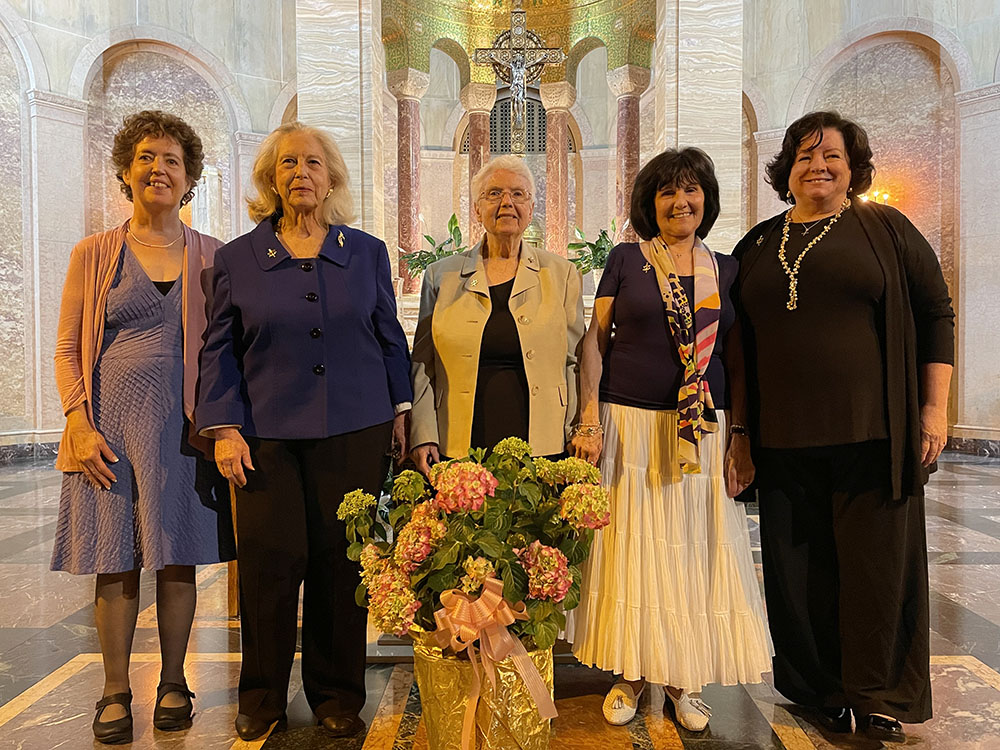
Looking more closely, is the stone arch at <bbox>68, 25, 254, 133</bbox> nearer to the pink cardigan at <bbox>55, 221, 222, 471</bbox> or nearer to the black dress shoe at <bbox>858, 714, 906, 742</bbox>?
the pink cardigan at <bbox>55, 221, 222, 471</bbox>

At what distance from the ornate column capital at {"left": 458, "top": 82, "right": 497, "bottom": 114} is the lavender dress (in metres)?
6.05

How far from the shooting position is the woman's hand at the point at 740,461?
7.93 ft

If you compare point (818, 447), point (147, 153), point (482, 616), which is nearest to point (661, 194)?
point (818, 447)

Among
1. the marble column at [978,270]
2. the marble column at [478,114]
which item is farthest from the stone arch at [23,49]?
the marble column at [978,270]

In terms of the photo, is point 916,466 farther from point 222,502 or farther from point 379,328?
point 222,502

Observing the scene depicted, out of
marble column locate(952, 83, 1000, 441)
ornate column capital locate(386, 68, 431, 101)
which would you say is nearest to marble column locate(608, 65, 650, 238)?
ornate column capital locate(386, 68, 431, 101)

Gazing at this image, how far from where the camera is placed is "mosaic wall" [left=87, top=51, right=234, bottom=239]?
9.29 meters

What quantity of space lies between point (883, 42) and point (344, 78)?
7839 mm

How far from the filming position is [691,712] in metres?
2.38

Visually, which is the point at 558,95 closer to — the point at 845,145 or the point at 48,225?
the point at 845,145

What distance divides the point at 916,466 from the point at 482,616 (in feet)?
4.70

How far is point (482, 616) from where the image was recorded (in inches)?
67.9

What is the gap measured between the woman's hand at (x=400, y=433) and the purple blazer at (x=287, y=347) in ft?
0.51

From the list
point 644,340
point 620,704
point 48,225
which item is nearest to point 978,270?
point 644,340
